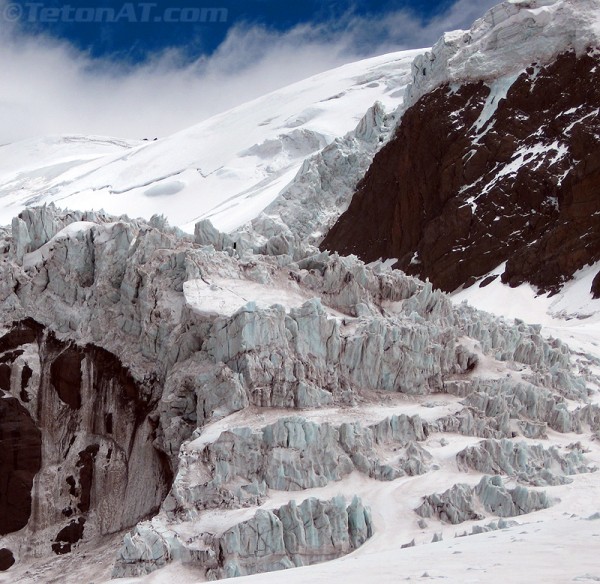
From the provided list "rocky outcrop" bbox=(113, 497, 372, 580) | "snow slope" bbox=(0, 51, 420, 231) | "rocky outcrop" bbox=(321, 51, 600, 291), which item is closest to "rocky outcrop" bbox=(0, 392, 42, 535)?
"rocky outcrop" bbox=(113, 497, 372, 580)

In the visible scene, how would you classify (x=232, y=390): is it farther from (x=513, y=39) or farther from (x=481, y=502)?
(x=513, y=39)

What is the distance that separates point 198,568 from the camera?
17.7 m

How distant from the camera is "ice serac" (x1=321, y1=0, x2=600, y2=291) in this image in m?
62.5

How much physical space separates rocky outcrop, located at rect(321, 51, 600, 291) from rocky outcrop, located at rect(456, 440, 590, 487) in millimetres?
38697

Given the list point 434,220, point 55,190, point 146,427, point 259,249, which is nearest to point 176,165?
point 55,190

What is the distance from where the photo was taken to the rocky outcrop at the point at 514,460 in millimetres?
20062

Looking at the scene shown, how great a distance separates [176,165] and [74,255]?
286 ft

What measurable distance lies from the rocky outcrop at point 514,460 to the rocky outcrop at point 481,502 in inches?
56.0

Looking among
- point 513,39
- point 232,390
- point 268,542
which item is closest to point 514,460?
point 268,542

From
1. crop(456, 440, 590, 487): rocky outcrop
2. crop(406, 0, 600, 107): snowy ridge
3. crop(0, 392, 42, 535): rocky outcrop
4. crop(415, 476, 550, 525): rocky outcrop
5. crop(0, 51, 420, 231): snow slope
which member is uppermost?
crop(406, 0, 600, 107): snowy ridge

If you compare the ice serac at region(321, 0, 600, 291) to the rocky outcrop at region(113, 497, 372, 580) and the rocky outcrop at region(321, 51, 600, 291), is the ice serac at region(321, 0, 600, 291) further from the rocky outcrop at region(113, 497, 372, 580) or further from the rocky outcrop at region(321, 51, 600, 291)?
the rocky outcrop at region(113, 497, 372, 580)

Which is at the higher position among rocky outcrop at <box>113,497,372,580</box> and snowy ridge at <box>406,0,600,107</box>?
snowy ridge at <box>406,0,600,107</box>

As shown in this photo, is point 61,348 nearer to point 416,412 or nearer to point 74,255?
point 74,255

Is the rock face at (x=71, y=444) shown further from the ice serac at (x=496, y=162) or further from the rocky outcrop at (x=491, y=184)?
the ice serac at (x=496, y=162)
